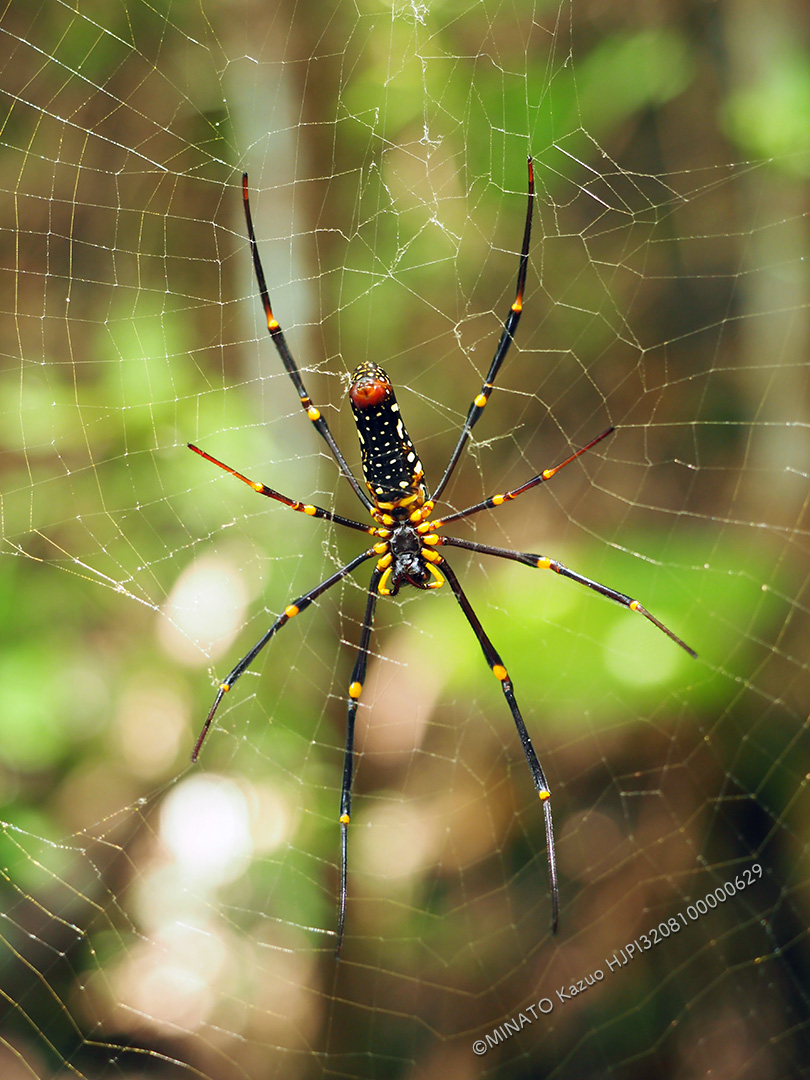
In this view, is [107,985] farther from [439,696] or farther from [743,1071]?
[743,1071]

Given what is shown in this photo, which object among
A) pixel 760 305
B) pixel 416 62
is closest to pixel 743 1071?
pixel 760 305

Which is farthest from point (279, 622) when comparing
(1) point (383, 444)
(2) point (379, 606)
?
(2) point (379, 606)

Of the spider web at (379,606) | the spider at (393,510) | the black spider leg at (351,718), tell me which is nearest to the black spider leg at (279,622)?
the spider at (393,510)

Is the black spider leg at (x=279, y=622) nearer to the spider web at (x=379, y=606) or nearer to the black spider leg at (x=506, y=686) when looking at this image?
the black spider leg at (x=506, y=686)

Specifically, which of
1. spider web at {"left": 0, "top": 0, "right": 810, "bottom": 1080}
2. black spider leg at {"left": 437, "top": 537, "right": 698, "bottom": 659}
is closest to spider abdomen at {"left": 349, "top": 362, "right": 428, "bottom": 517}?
black spider leg at {"left": 437, "top": 537, "right": 698, "bottom": 659}

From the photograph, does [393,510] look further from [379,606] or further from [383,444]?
[379,606]

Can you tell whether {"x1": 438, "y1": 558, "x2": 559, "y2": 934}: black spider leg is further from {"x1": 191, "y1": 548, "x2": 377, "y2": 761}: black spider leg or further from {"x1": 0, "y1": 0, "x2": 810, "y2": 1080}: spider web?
{"x1": 0, "y1": 0, "x2": 810, "y2": 1080}: spider web
